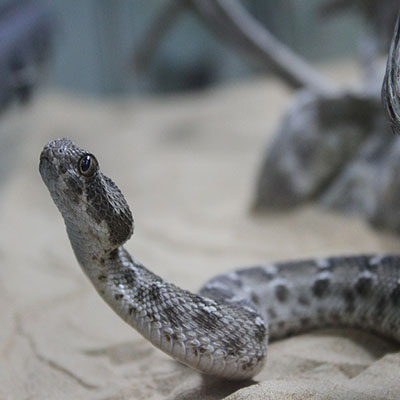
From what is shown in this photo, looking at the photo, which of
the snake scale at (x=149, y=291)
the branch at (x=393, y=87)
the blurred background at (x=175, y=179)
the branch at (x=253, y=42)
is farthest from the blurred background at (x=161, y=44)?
the branch at (x=393, y=87)

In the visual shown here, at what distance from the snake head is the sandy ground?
99 centimetres

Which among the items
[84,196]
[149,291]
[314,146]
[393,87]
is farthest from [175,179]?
[393,87]

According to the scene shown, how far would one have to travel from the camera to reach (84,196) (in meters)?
2.77

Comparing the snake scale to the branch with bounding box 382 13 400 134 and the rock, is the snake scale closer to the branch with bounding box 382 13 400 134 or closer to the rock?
the branch with bounding box 382 13 400 134

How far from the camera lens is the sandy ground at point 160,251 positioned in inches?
124

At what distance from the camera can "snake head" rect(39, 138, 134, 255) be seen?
2.72 metres

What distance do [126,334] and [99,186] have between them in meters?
1.59

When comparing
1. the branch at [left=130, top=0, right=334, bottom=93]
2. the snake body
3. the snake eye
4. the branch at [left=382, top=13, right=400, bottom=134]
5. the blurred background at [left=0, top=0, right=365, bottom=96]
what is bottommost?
the snake body

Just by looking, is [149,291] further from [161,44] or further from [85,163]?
[161,44]

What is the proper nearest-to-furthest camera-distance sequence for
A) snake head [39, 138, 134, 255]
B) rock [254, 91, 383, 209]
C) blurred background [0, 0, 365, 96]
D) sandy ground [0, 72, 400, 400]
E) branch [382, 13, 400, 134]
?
1. branch [382, 13, 400, 134]
2. snake head [39, 138, 134, 255]
3. sandy ground [0, 72, 400, 400]
4. rock [254, 91, 383, 209]
5. blurred background [0, 0, 365, 96]

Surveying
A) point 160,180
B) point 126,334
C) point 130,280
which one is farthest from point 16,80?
point 130,280

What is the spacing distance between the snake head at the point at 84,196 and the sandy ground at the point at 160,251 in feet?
3.25

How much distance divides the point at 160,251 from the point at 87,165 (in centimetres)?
305

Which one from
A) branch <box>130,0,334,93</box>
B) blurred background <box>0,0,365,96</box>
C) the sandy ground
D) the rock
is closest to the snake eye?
the sandy ground
